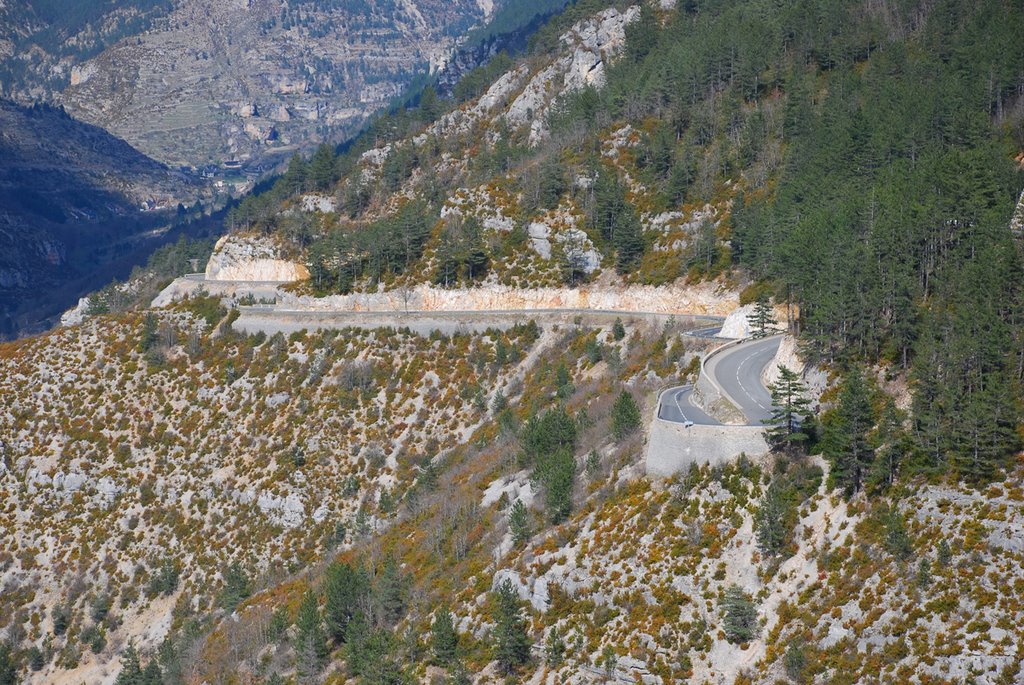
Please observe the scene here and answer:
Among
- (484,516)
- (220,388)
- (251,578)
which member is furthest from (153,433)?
(484,516)

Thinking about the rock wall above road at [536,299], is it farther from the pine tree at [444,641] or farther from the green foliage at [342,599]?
the pine tree at [444,641]

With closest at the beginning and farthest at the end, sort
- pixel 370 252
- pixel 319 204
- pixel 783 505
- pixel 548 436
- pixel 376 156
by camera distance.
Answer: pixel 783 505, pixel 548 436, pixel 370 252, pixel 319 204, pixel 376 156

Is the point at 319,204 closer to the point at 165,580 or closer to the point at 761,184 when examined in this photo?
the point at 761,184

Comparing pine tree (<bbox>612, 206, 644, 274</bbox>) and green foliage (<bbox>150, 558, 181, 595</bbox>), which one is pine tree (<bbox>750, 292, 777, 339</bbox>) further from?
green foliage (<bbox>150, 558, 181, 595</bbox>)

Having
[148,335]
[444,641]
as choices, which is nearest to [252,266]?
[148,335]

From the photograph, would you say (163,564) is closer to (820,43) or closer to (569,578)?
(569,578)

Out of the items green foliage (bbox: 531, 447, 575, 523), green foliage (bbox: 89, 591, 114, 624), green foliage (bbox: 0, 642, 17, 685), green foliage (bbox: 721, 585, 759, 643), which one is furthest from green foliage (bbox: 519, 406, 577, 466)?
green foliage (bbox: 0, 642, 17, 685)
